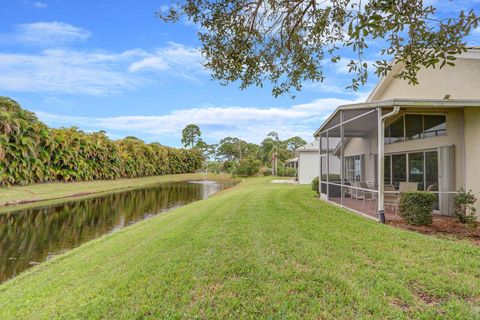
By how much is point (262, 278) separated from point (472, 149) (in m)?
8.08

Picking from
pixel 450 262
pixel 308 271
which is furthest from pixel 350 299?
pixel 450 262

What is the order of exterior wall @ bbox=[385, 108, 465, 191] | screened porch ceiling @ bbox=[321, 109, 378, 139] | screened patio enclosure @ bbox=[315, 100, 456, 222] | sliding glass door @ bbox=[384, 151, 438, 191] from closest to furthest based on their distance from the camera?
screened patio enclosure @ bbox=[315, 100, 456, 222], exterior wall @ bbox=[385, 108, 465, 191], sliding glass door @ bbox=[384, 151, 438, 191], screened porch ceiling @ bbox=[321, 109, 378, 139]

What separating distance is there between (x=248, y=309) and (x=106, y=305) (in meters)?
1.85

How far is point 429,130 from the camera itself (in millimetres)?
9875

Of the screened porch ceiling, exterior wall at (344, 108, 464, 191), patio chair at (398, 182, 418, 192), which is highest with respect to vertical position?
the screened porch ceiling

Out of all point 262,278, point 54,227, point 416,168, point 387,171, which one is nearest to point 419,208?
point 416,168

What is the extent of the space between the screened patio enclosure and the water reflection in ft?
31.6

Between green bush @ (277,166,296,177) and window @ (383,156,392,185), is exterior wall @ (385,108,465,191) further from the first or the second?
green bush @ (277,166,296,177)

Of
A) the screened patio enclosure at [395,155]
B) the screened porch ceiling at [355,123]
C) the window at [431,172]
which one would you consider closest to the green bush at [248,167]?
the screened porch ceiling at [355,123]

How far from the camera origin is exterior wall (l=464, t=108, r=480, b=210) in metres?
8.34

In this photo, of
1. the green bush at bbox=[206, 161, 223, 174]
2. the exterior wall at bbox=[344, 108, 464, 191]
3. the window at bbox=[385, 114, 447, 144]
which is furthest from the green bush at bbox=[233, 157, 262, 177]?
the exterior wall at bbox=[344, 108, 464, 191]

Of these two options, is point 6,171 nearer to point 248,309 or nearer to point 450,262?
point 248,309

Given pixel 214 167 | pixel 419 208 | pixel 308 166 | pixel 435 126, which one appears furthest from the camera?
pixel 214 167

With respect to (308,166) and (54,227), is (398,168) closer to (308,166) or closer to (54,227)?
(54,227)
